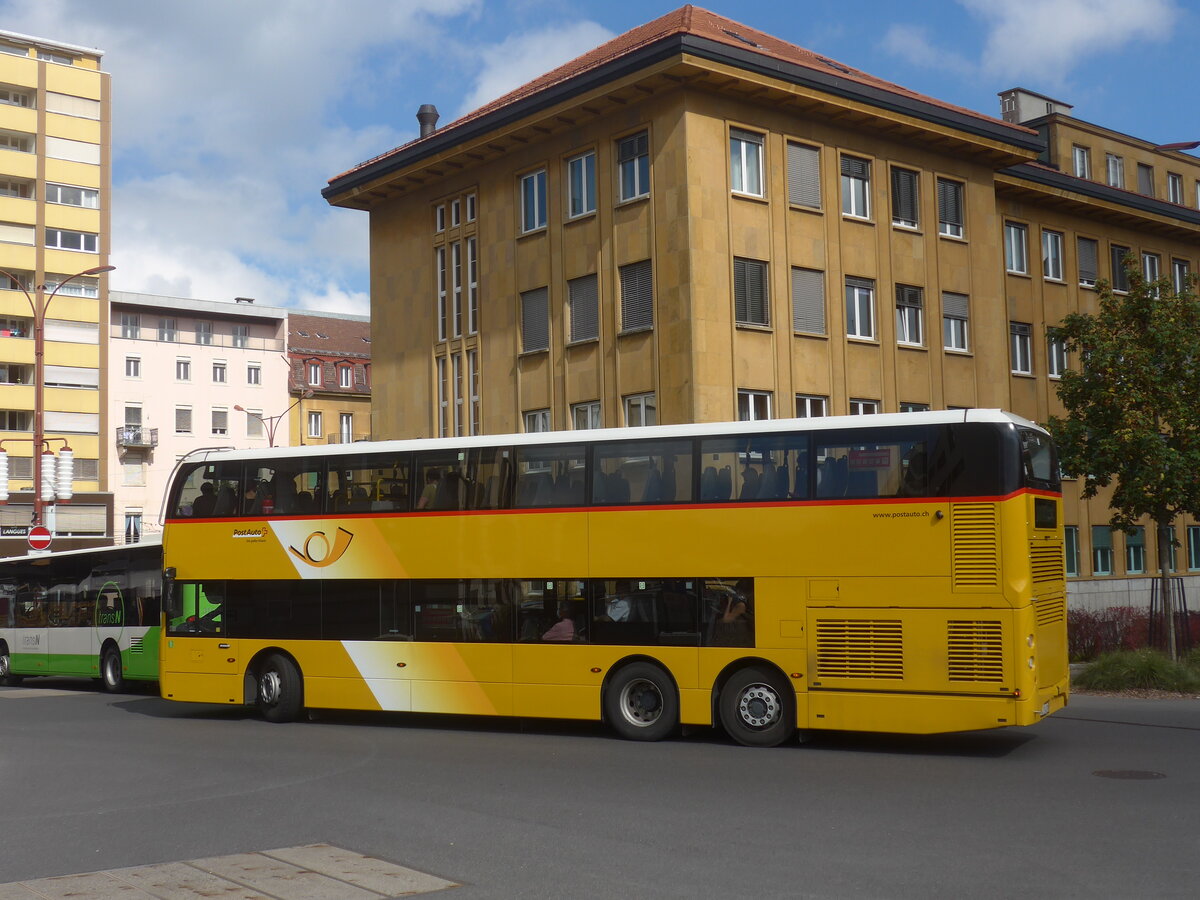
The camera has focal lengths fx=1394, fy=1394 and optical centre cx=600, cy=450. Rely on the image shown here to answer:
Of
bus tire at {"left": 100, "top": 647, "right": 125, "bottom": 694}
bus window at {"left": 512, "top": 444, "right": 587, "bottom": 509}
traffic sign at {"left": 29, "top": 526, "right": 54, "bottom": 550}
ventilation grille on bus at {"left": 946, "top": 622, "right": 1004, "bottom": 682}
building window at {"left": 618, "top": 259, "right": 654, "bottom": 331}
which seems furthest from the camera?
traffic sign at {"left": 29, "top": 526, "right": 54, "bottom": 550}

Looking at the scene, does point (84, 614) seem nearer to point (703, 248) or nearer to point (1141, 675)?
point (703, 248)

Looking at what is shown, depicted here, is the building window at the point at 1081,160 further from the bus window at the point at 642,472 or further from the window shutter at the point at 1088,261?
the bus window at the point at 642,472

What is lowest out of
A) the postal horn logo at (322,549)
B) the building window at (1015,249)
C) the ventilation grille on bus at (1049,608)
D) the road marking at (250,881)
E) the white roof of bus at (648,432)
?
the road marking at (250,881)

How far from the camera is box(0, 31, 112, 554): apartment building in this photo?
6219 cm

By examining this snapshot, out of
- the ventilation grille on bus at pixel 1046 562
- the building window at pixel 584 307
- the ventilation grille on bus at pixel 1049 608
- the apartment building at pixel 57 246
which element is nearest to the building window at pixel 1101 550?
the building window at pixel 584 307

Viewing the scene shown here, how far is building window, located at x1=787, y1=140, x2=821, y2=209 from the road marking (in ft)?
79.6

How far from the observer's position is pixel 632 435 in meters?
16.3

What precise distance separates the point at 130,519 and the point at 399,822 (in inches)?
2716

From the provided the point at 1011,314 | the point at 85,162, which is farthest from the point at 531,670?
the point at 85,162

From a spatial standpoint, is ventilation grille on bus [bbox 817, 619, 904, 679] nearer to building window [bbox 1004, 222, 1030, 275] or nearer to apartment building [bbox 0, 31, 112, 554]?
building window [bbox 1004, 222, 1030, 275]

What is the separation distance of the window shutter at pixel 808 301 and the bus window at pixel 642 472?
1503cm

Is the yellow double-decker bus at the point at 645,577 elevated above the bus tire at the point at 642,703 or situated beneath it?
elevated above

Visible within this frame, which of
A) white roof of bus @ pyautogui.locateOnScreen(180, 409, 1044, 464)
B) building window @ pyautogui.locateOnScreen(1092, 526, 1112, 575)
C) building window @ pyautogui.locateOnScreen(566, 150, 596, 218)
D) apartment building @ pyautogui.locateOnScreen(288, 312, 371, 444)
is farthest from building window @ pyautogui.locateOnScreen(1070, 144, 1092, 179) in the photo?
apartment building @ pyautogui.locateOnScreen(288, 312, 371, 444)

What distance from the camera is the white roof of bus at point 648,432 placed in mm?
14492
